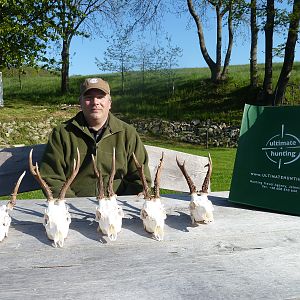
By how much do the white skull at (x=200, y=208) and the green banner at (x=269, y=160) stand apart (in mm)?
417

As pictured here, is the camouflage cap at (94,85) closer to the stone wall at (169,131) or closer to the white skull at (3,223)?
the white skull at (3,223)

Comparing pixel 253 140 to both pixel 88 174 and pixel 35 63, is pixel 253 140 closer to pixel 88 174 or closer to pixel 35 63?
pixel 88 174

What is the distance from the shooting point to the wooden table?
1.45m

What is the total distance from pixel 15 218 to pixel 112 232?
548mm

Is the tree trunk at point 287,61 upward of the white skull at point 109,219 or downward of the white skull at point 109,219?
upward

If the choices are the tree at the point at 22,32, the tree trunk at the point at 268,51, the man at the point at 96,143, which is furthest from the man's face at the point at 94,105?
the tree trunk at the point at 268,51

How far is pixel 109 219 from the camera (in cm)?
178

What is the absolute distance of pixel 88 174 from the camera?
3.27m

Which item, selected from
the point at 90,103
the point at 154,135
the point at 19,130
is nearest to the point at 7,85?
the point at 154,135

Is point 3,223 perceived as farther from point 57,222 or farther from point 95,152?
point 95,152

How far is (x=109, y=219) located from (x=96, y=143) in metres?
1.53

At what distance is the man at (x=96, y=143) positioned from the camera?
10.5 feet

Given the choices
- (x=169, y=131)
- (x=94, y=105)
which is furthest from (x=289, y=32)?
(x=94, y=105)

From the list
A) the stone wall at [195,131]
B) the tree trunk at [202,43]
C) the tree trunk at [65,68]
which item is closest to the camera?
the stone wall at [195,131]
